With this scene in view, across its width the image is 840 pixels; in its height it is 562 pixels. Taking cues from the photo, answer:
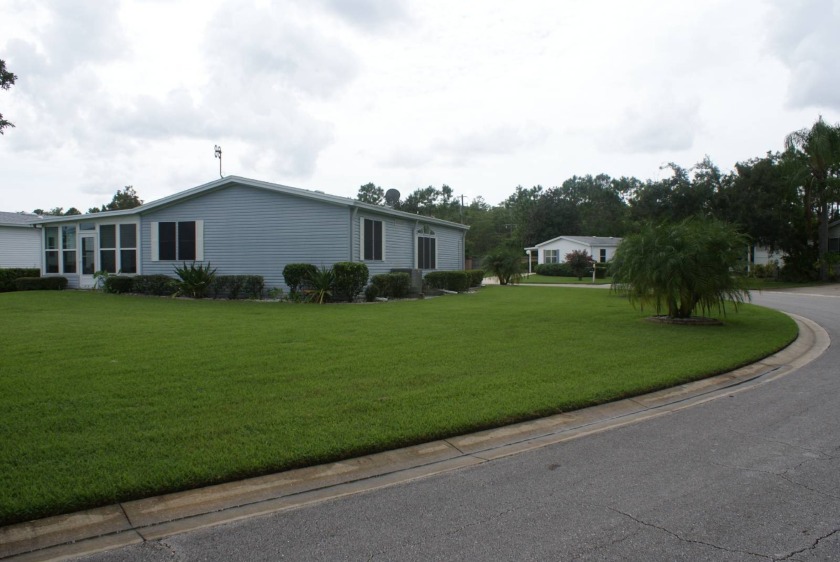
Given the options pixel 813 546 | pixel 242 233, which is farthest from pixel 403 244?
pixel 813 546

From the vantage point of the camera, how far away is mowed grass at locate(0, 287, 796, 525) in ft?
13.8

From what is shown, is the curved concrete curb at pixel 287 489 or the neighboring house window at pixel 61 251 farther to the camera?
the neighboring house window at pixel 61 251

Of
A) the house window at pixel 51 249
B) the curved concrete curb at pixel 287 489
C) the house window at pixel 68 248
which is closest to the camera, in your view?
the curved concrete curb at pixel 287 489

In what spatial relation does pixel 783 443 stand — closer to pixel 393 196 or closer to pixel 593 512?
A: pixel 593 512

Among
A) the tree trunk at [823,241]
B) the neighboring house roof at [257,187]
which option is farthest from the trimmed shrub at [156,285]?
the tree trunk at [823,241]

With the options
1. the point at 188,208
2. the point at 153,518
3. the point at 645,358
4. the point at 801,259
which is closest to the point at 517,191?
the point at 801,259

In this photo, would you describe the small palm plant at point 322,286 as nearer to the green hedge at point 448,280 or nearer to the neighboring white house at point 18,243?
the green hedge at point 448,280

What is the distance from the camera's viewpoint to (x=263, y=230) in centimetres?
1881

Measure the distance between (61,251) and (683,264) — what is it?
22.5m

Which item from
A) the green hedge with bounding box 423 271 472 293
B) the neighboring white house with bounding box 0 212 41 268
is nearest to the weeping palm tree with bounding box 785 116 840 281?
the green hedge with bounding box 423 271 472 293

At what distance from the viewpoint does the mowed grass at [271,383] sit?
421 cm

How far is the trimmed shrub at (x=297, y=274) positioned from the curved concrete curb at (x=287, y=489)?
12.3 m

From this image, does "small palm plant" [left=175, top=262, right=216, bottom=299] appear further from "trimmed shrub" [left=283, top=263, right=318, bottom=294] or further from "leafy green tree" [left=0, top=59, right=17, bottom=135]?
"leafy green tree" [left=0, top=59, right=17, bottom=135]

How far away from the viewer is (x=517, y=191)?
91.6 m
